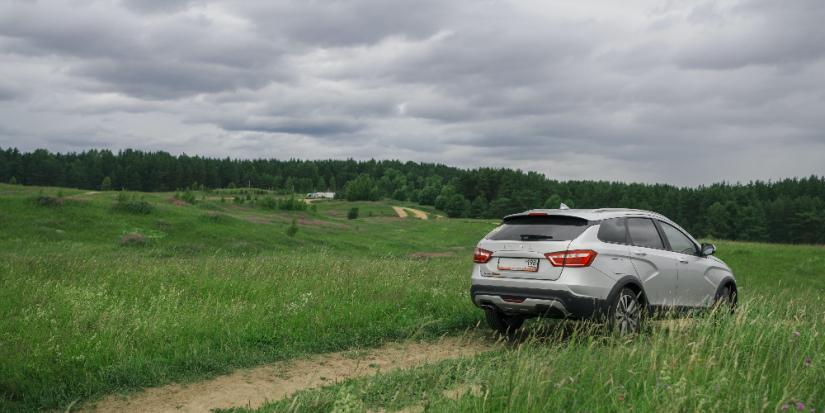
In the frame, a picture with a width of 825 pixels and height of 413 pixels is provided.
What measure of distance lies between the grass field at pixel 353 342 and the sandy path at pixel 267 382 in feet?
0.75

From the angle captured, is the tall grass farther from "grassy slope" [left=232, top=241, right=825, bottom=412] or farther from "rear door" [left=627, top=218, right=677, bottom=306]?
"rear door" [left=627, top=218, right=677, bottom=306]

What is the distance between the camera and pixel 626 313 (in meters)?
6.32

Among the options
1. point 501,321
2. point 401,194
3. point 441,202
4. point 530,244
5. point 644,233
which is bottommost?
point 501,321

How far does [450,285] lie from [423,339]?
141 inches

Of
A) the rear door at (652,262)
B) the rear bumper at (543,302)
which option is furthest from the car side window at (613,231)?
the rear bumper at (543,302)

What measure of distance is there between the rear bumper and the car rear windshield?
711mm

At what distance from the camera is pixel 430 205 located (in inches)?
5064

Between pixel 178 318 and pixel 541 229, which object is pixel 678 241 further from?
pixel 178 318

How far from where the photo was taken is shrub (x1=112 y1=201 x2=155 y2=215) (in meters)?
29.9

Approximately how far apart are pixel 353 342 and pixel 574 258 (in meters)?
3.22

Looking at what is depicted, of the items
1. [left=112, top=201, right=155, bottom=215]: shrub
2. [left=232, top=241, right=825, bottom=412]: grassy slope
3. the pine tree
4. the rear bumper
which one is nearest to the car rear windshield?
the rear bumper

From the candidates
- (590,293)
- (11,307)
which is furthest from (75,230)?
(590,293)

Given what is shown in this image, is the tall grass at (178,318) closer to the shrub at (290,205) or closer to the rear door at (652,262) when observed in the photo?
the rear door at (652,262)

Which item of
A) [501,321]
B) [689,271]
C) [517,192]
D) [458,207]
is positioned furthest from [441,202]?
[501,321]
